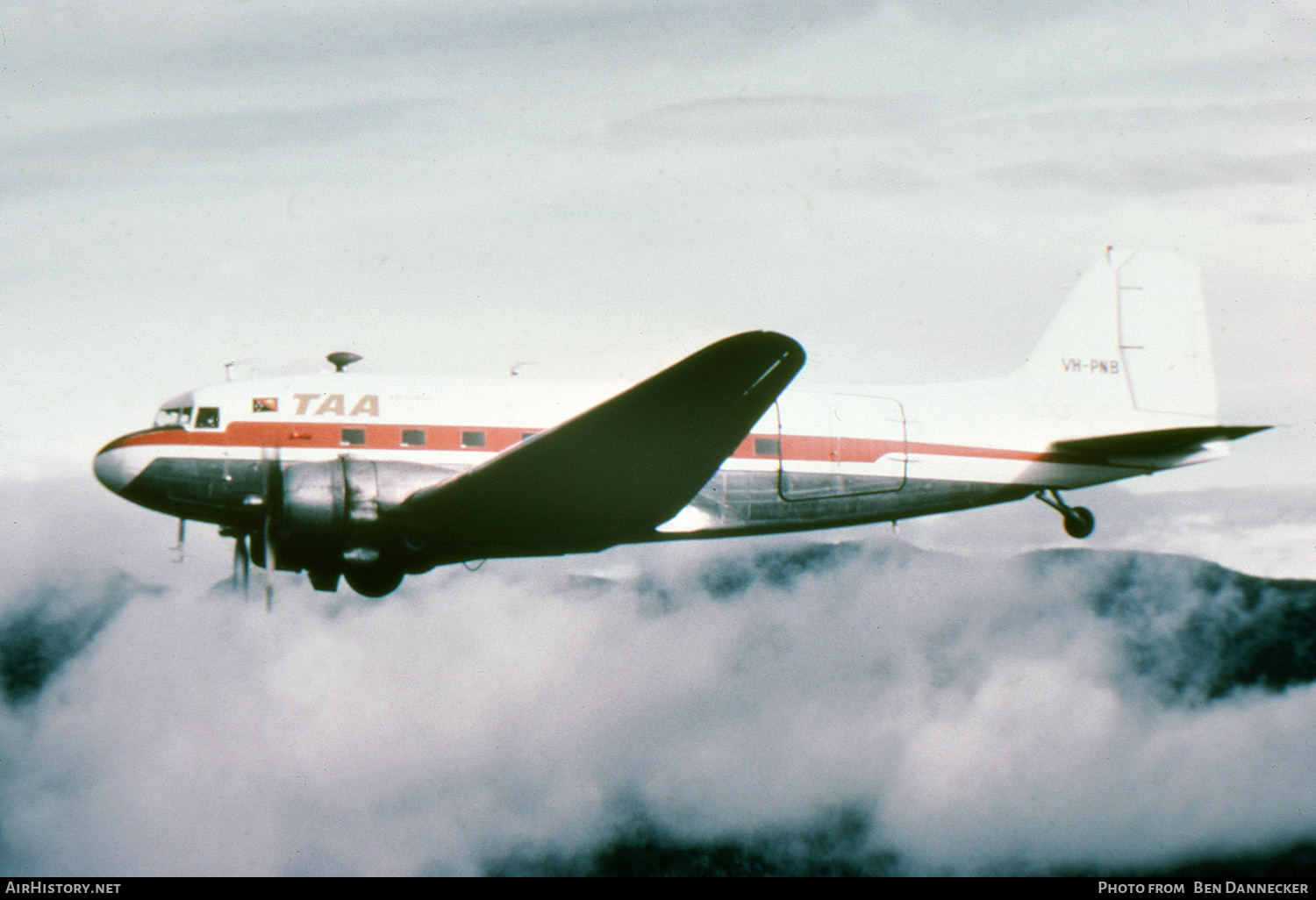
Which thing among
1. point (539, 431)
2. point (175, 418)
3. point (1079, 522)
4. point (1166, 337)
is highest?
point (1166, 337)

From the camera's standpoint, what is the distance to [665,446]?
1352 centimetres

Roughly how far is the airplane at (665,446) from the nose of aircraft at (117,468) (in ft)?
0.12

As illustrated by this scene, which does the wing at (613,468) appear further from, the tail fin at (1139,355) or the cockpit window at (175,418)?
the tail fin at (1139,355)

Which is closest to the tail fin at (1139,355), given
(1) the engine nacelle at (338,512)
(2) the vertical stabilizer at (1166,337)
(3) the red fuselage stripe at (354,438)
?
(2) the vertical stabilizer at (1166,337)

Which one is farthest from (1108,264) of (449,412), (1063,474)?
(449,412)

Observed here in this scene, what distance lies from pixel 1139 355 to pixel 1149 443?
290cm

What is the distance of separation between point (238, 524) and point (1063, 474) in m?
14.3

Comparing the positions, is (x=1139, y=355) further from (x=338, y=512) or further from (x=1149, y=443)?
(x=338, y=512)

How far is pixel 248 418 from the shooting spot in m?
16.8

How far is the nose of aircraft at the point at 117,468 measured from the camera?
16141mm

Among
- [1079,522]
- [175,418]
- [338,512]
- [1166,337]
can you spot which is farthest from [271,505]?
[1166,337]

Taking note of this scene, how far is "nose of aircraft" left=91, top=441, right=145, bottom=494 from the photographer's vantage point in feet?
53.0

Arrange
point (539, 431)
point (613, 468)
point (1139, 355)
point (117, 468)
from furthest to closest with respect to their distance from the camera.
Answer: point (1139, 355) < point (539, 431) < point (117, 468) < point (613, 468)

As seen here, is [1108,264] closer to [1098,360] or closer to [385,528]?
[1098,360]
